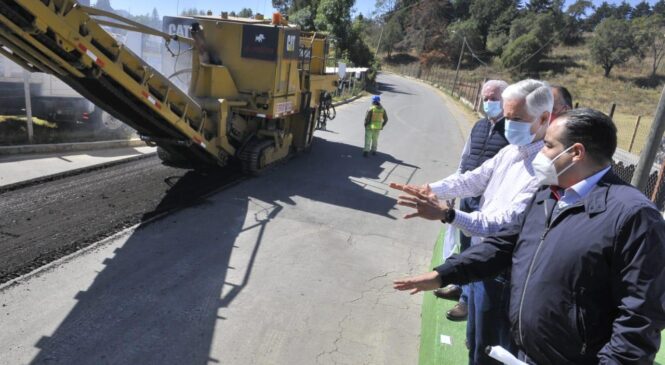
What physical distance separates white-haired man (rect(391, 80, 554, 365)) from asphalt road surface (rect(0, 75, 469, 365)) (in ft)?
3.69

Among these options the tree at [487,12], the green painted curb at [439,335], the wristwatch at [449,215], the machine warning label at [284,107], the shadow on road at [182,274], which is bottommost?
the shadow on road at [182,274]

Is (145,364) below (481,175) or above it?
below

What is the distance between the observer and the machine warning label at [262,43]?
8797 mm

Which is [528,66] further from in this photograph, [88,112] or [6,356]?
[6,356]

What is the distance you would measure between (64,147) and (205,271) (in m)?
5.51

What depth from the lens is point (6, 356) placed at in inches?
138

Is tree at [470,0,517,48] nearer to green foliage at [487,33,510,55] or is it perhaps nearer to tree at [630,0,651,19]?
green foliage at [487,33,510,55]

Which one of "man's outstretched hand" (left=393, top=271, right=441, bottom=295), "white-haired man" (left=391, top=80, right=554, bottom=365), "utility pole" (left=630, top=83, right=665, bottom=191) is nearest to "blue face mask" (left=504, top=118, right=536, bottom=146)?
"white-haired man" (left=391, top=80, right=554, bottom=365)

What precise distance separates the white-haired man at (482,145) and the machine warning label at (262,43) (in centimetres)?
514

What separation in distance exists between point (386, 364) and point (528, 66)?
6508cm

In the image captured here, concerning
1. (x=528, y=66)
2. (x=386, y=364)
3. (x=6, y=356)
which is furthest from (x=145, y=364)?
(x=528, y=66)

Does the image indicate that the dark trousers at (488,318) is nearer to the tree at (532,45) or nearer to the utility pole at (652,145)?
the utility pole at (652,145)

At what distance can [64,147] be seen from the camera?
8.92m

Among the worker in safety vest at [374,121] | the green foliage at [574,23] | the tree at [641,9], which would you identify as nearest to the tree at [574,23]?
the green foliage at [574,23]
